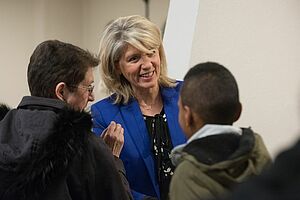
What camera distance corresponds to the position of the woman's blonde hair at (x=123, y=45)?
1778 millimetres

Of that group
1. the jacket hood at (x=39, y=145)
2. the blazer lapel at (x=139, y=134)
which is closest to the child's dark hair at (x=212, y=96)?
the jacket hood at (x=39, y=145)

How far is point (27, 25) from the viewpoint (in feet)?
14.6

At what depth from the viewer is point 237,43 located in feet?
6.57

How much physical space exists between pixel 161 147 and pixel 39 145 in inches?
23.8

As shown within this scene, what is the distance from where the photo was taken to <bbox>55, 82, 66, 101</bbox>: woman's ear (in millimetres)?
1324

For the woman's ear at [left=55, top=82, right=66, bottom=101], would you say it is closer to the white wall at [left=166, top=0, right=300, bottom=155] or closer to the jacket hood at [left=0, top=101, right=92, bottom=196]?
the jacket hood at [left=0, top=101, right=92, bottom=196]

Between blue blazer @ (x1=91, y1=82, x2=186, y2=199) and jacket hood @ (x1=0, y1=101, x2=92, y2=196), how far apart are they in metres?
0.46

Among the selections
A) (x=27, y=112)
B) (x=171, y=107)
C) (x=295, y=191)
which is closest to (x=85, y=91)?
(x=27, y=112)

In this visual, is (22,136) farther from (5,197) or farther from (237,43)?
(237,43)

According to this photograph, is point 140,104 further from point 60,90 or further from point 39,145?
point 39,145

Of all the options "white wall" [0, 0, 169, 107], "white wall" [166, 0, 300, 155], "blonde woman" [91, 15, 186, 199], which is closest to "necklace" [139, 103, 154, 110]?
"blonde woman" [91, 15, 186, 199]

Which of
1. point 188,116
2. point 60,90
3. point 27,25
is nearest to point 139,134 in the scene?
point 60,90

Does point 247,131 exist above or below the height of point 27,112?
above

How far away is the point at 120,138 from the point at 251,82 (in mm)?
666
